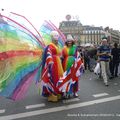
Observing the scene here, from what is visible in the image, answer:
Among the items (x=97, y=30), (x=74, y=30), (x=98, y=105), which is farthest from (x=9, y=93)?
(x=97, y=30)

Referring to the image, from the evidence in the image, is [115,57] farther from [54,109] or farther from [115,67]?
[54,109]

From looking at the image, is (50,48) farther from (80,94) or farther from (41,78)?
(80,94)

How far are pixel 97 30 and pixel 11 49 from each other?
142m

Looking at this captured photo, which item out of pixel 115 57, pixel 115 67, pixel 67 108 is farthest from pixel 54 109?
pixel 115 67

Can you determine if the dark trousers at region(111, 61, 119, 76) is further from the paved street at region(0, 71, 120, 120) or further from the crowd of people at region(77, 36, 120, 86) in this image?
the paved street at region(0, 71, 120, 120)

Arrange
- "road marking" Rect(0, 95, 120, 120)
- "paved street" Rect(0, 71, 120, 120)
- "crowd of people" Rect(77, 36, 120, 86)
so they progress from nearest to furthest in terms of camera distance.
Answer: "paved street" Rect(0, 71, 120, 120), "road marking" Rect(0, 95, 120, 120), "crowd of people" Rect(77, 36, 120, 86)

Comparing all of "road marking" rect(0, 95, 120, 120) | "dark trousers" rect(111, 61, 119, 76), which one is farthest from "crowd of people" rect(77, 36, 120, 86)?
"road marking" rect(0, 95, 120, 120)

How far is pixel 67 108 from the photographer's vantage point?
28.8 feet

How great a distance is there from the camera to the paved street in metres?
7.90

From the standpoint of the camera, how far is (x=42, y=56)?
998cm

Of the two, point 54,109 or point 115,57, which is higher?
point 115,57

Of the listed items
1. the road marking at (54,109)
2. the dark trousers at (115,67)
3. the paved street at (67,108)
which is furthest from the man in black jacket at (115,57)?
the road marking at (54,109)

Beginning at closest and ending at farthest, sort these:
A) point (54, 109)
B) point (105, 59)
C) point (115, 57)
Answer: point (54, 109) → point (105, 59) → point (115, 57)

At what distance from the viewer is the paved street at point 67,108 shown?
7898mm
